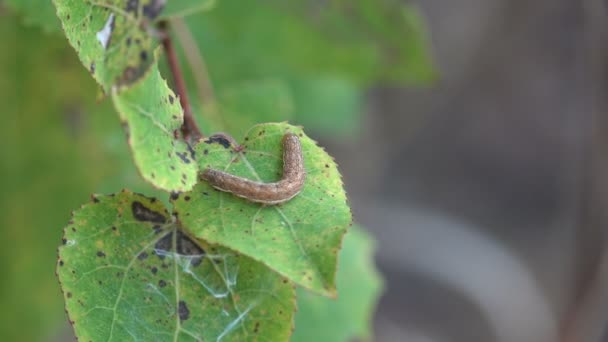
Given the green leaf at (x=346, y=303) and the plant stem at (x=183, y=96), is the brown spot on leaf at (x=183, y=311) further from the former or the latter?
the green leaf at (x=346, y=303)

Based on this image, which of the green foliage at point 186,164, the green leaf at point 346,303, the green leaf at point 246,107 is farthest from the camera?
the green leaf at point 346,303

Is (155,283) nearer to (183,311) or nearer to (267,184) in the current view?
(183,311)

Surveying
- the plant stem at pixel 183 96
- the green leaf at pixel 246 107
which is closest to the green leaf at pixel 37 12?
the plant stem at pixel 183 96

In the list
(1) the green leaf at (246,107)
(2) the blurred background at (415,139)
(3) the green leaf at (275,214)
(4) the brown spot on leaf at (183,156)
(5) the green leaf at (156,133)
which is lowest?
(2) the blurred background at (415,139)

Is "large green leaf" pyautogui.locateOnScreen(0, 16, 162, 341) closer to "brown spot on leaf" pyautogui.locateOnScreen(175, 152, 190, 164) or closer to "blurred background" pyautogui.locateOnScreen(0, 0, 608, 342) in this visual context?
"blurred background" pyautogui.locateOnScreen(0, 0, 608, 342)

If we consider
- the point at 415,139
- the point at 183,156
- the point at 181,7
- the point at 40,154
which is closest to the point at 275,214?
the point at 183,156

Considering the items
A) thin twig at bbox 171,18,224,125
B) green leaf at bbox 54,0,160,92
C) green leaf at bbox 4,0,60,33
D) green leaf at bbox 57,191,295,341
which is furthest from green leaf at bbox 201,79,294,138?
green leaf at bbox 57,191,295,341

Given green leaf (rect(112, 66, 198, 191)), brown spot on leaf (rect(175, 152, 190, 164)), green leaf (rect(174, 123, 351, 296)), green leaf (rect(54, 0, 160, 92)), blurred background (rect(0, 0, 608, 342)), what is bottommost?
blurred background (rect(0, 0, 608, 342))
